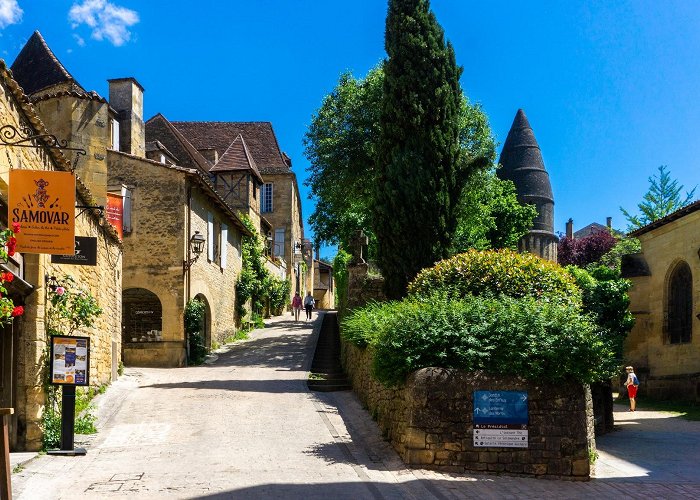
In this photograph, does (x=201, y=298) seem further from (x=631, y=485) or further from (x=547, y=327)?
(x=631, y=485)

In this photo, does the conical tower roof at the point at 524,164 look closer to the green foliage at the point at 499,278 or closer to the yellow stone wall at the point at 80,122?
the green foliage at the point at 499,278

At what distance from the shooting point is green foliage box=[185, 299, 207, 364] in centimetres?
2248

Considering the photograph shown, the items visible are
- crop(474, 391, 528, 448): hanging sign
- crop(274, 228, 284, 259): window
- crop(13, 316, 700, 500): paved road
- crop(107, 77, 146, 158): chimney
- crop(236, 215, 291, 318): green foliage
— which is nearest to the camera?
crop(13, 316, 700, 500): paved road

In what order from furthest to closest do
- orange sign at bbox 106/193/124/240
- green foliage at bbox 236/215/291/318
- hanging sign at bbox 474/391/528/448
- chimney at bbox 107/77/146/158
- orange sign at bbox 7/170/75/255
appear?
green foliage at bbox 236/215/291/318, chimney at bbox 107/77/146/158, orange sign at bbox 106/193/124/240, hanging sign at bbox 474/391/528/448, orange sign at bbox 7/170/75/255

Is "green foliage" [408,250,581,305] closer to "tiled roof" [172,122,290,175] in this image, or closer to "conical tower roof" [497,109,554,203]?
"tiled roof" [172,122,290,175]

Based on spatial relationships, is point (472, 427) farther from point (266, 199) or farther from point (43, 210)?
point (266, 199)

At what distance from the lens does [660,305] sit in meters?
24.9

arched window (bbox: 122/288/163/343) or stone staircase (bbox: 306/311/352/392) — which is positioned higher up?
arched window (bbox: 122/288/163/343)

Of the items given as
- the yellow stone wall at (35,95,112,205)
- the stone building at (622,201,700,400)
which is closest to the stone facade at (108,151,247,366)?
the yellow stone wall at (35,95,112,205)

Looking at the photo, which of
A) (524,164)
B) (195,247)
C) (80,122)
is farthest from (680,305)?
(524,164)

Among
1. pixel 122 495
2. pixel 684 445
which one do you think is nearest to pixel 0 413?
pixel 122 495

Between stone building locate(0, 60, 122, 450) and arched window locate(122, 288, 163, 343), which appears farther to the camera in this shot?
arched window locate(122, 288, 163, 343)

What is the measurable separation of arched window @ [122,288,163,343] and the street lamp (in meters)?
1.38

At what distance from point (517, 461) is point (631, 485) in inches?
57.4
